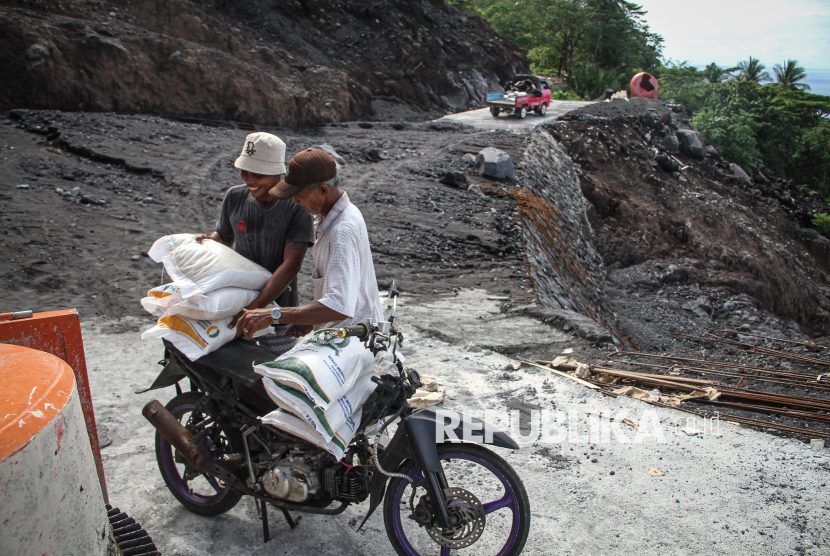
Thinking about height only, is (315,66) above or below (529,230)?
above

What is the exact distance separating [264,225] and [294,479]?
150 centimetres

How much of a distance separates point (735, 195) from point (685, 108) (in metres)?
10.6

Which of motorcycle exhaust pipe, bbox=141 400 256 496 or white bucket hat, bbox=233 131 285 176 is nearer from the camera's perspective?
motorcycle exhaust pipe, bbox=141 400 256 496

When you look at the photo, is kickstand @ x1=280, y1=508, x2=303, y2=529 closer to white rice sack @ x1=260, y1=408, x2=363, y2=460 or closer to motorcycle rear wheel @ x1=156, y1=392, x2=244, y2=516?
motorcycle rear wheel @ x1=156, y1=392, x2=244, y2=516

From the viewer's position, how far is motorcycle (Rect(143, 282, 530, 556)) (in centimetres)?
241

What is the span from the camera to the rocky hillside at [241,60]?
44.3 ft

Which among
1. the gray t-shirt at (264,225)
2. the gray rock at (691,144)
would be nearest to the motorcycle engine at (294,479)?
the gray t-shirt at (264,225)

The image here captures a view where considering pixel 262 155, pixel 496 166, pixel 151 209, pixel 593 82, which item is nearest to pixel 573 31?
pixel 593 82

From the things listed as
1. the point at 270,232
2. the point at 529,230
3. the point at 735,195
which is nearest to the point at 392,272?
the point at 529,230

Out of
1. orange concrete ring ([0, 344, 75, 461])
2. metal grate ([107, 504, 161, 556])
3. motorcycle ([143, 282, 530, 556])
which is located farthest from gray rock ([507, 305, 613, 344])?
orange concrete ring ([0, 344, 75, 461])

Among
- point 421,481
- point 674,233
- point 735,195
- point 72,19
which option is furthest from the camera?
point 735,195

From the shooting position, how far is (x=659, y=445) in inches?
147

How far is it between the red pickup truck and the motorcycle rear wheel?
63.8ft

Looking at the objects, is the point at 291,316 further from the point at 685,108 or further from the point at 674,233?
the point at 685,108
